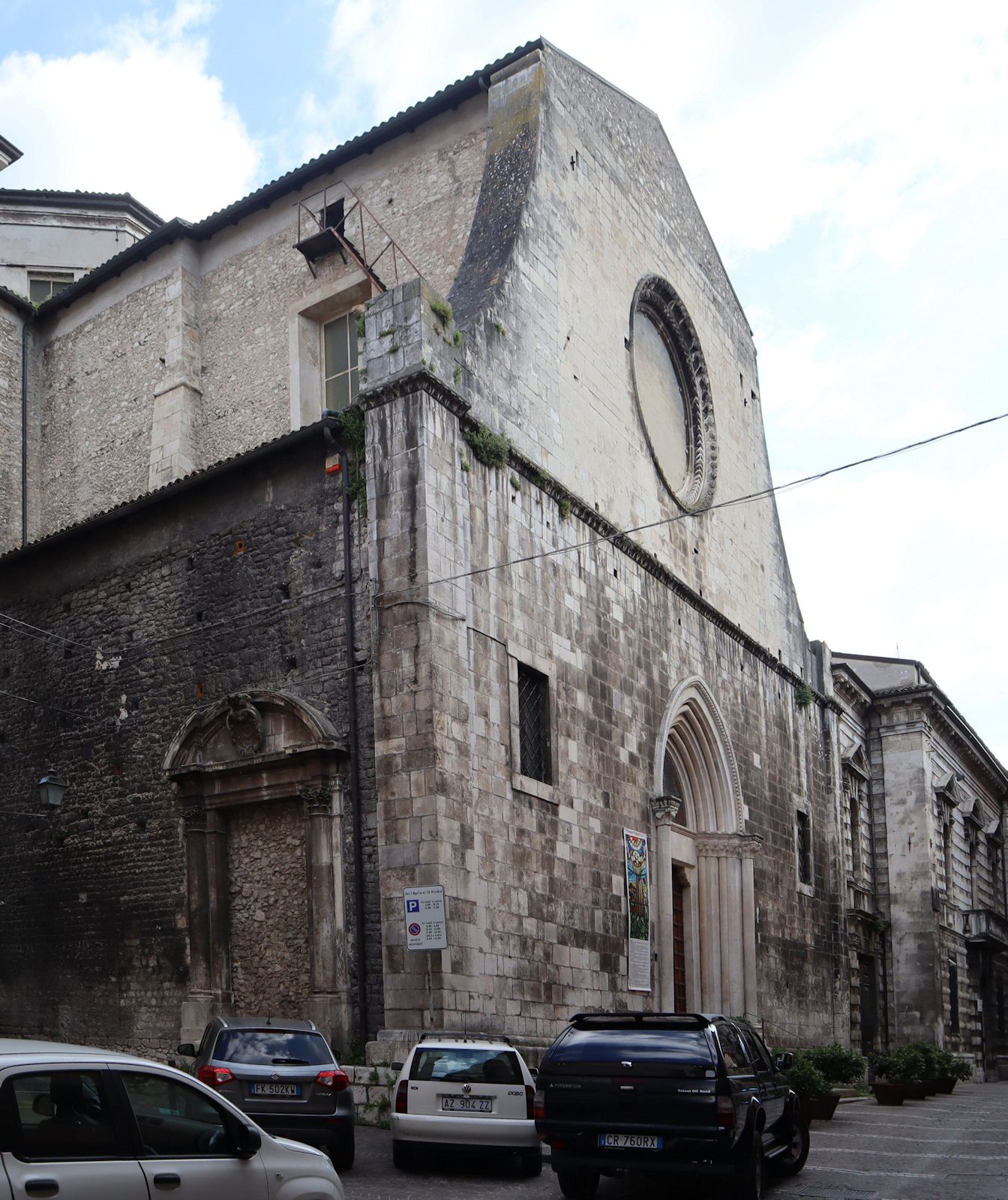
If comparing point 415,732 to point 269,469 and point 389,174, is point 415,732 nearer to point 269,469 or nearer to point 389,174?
point 269,469

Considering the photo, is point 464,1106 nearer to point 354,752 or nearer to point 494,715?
point 354,752

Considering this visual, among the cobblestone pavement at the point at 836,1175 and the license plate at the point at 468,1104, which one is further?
the license plate at the point at 468,1104

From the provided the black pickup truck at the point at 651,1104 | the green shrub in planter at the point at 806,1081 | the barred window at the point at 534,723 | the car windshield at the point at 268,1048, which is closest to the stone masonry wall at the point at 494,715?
the barred window at the point at 534,723

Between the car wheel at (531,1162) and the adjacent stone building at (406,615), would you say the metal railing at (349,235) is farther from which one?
the car wheel at (531,1162)

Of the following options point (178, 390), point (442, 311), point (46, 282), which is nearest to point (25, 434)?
point (178, 390)

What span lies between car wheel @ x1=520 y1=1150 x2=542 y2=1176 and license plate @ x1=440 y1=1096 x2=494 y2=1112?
0.56 meters

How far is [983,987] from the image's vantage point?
37969 mm

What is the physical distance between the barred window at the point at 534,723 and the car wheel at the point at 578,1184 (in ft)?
21.6

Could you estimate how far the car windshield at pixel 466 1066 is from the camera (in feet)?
37.0

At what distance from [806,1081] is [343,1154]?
6.57 metres

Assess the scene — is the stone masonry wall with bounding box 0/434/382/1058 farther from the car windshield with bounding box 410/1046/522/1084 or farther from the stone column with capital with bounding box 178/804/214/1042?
the car windshield with bounding box 410/1046/522/1084

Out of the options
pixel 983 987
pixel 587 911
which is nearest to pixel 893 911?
pixel 983 987

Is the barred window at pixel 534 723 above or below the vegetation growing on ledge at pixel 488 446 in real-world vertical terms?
below

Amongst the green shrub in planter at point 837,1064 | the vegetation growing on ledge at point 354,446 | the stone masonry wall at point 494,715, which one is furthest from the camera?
the green shrub in planter at point 837,1064
